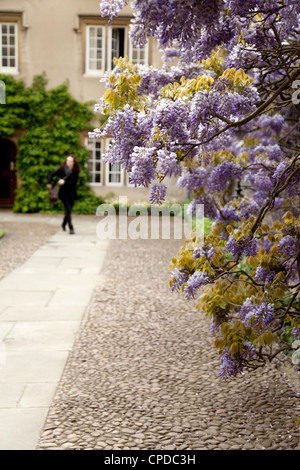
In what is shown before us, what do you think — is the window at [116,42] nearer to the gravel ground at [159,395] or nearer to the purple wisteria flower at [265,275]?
the gravel ground at [159,395]

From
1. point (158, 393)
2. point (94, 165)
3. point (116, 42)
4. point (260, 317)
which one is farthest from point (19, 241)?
point (260, 317)

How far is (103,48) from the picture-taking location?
19719 mm

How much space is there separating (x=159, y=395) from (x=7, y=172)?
16.4 meters

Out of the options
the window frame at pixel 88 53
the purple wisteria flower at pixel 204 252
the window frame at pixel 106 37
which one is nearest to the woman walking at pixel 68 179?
the window frame at pixel 106 37

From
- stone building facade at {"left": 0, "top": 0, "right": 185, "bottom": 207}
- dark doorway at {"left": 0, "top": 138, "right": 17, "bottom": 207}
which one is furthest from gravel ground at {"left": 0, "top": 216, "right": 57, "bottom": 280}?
stone building facade at {"left": 0, "top": 0, "right": 185, "bottom": 207}

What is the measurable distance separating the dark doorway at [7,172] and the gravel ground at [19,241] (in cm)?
389

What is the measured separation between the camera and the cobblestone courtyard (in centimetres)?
394

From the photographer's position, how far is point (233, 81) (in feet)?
12.6

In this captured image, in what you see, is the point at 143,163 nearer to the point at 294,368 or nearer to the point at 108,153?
the point at 108,153

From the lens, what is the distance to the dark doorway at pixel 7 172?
66.1 feet

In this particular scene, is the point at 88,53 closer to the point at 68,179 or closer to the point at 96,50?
the point at 96,50

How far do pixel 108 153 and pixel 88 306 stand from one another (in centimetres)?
402

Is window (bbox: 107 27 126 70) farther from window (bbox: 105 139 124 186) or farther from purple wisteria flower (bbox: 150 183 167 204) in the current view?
purple wisteria flower (bbox: 150 183 167 204)
